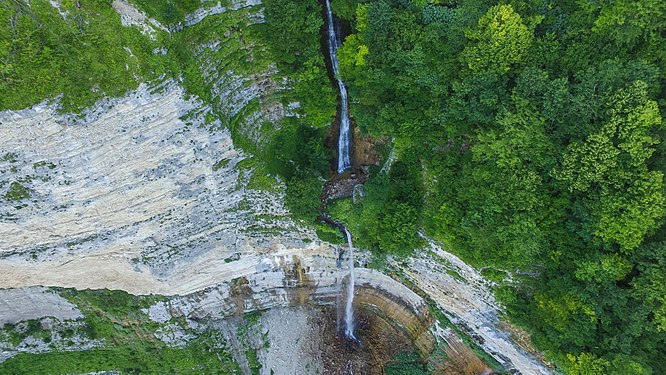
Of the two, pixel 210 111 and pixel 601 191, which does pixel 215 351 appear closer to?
pixel 210 111

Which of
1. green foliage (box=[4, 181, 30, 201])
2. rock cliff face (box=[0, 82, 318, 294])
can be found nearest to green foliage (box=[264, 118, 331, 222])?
rock cliff face (box=[0, 82, 318, 294])

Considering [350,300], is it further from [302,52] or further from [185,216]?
[302,52]

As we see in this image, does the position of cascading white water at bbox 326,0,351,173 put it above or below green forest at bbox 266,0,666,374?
above

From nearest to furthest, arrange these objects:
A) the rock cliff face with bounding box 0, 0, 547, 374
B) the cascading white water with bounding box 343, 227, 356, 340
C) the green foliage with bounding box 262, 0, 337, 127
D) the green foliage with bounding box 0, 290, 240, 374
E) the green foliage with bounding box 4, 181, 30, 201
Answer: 1. the rock cliff face with bounding box 0, 0, 547, 374
2. the green foliage with bounding box 4, 181, 30, 201
3. the green foliage with bounding box 262, 0, 337, 127
4. the green foliage with bounding box 0, 290, 240, 374
5. the cascading white water with bounding box 343, 227, 356, 340

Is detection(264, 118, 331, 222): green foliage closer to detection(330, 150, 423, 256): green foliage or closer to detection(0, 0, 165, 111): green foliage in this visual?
detection(330, 150, 423, 256): green foliage

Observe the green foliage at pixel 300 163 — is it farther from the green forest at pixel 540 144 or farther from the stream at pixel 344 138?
the green forest at pixel 540 144
